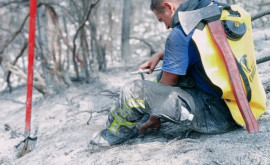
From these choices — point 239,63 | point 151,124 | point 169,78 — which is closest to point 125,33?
point 151,124

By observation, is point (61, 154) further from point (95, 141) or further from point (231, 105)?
point (231, 105)

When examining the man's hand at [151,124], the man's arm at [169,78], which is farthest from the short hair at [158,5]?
the man's hand at [151,124]

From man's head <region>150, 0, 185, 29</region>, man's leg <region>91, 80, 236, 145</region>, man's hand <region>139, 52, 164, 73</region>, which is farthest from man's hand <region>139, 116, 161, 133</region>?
man's head <region>150, 0, 185, 29</region>

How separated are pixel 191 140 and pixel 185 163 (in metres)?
0.32

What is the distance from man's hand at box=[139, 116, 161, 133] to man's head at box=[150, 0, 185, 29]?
2.03 feet

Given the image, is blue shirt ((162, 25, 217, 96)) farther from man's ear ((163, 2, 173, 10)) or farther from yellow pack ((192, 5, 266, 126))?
man's ear ((163, 2, 173, 10))

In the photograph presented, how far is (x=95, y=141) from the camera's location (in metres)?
2.04

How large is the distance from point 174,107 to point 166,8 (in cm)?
60

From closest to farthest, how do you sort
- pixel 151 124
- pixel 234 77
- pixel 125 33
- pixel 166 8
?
pixel 234 77 < pixel 166 8 < pixel 151 124 < pixel 125 33

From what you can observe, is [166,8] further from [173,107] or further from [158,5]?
[173,107]

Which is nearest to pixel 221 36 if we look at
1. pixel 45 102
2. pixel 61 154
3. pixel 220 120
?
pixel 220 120

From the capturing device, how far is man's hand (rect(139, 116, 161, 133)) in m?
2.07

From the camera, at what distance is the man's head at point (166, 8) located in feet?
6.17

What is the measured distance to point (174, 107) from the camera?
1.77m
